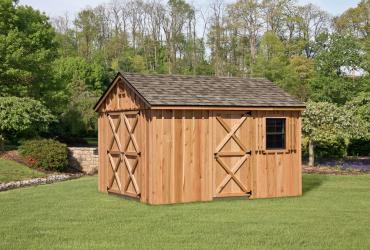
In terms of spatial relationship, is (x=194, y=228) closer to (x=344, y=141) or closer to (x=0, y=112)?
(x=0, y=112)

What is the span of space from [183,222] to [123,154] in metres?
5.70

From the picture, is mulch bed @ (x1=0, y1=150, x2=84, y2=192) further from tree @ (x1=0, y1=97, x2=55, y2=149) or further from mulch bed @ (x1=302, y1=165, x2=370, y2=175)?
mulch bed @ (x1=302, y1=165, x2=370, y2=175)

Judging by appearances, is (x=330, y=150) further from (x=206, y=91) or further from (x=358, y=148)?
→ (x=206, y=91)

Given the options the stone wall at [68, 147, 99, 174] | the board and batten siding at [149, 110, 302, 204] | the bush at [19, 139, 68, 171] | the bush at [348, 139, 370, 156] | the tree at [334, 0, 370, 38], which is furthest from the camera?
the tree at [334, 0, 370, 38]

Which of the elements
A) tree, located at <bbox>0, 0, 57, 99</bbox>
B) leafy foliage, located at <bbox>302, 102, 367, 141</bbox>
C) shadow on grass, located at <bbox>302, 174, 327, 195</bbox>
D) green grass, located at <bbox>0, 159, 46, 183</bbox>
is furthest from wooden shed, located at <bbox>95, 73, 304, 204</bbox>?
tree, located at <bbox>0, 0, 57, 99</bbox>

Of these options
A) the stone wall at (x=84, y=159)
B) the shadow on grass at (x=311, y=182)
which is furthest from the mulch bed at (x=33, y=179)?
the shadow on grass at (x=311, y=182)

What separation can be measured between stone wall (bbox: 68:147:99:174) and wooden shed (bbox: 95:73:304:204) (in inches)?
392

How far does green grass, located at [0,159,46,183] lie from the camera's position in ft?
86.2

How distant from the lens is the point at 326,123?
3125cm

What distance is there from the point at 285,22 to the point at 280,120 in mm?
48673

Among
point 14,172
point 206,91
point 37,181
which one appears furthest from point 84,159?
point 206,91

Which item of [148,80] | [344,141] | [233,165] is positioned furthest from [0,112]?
[344,141]

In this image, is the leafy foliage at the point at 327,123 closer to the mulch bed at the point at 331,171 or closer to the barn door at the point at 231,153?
the mulch bed at the point at 331,171

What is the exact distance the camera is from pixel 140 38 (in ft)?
255
